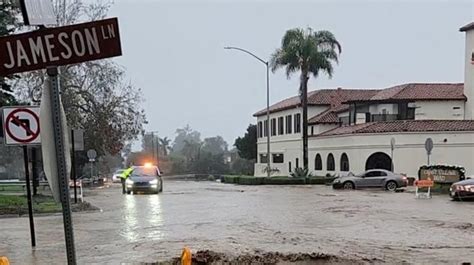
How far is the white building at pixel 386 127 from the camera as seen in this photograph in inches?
1982

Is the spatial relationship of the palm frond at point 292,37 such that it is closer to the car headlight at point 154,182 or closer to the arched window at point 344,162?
the arched window at point 344,162

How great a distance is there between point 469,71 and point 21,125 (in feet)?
176

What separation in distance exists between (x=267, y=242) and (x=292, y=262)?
3.27 meters

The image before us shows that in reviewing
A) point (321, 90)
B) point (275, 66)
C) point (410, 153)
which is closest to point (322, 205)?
point (410, 153)

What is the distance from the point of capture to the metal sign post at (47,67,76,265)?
4.43m

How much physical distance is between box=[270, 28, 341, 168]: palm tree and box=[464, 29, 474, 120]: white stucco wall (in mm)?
11862

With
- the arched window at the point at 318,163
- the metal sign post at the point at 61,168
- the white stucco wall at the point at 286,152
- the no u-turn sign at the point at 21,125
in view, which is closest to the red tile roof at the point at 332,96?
the white stucco wall at the point at 286,152

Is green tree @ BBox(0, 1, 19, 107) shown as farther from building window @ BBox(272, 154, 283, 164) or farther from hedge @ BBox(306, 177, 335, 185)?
building window @ BBox(272, 154, 283, 164)

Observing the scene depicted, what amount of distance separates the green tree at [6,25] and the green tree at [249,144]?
6199 centimetres

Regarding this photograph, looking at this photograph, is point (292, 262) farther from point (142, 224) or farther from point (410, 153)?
point (410, 153)

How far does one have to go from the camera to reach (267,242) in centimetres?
1358

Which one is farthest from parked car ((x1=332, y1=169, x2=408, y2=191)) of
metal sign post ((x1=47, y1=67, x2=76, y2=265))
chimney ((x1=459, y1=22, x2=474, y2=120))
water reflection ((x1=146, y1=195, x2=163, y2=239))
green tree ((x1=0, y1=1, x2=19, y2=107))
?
metal sign post ((x1=47, y1=67, x2=76, y2=265))

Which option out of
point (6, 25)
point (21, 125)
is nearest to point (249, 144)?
point (6, 25)

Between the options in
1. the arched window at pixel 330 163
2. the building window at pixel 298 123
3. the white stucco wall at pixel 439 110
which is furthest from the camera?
the building window at pixel 298 123
